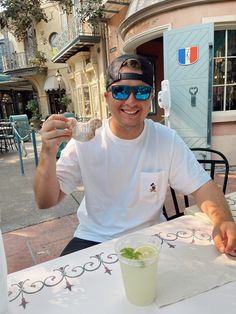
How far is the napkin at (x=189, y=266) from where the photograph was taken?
0.83 meters

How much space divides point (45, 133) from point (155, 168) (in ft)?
1.96

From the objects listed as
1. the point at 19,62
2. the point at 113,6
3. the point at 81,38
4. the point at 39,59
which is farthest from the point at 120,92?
the point at 19,62

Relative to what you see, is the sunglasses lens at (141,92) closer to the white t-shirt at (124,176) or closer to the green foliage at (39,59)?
the white t-shirt at (124,176)

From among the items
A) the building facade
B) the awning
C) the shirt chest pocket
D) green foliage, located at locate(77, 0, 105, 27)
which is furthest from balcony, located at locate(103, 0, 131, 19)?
the awning

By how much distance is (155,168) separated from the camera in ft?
4.72

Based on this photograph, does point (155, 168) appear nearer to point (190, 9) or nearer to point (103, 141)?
point (103, 141)

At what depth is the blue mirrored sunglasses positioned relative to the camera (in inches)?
52.7

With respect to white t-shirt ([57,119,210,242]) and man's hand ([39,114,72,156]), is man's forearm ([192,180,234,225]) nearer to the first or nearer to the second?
white t-shirt ([57,119,210,242])

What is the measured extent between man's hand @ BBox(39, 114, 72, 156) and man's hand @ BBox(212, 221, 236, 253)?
0.73 m

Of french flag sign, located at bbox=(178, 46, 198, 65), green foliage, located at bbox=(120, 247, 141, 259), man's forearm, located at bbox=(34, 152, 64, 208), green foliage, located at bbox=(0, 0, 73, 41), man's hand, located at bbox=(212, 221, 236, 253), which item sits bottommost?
man's hand, located at bbox=(212, 221, 236, 253)

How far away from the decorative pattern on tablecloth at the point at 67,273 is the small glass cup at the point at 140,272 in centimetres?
17

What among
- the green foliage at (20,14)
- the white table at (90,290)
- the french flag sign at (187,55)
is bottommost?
the white table at (90,290)

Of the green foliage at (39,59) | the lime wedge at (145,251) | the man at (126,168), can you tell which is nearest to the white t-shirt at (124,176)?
the man at (126,168)

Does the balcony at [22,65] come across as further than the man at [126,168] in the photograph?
Yes
